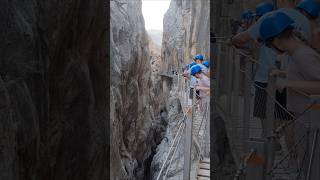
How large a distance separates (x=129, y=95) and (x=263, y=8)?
7.50 metres

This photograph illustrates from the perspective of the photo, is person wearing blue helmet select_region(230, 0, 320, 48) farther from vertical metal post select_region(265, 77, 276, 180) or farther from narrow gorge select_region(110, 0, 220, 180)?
narrow gorge select_region(110, 0, 220, 180)

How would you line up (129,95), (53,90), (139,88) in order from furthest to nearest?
(139,88)
(129,95)
(53,90)

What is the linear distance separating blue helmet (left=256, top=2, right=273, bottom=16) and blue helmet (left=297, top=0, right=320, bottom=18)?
173mm

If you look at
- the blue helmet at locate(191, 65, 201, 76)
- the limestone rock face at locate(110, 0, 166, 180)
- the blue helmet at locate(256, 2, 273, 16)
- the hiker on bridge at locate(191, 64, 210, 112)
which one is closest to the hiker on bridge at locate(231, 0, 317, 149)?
the blue helmet at locate(256, 2, 273, 16)

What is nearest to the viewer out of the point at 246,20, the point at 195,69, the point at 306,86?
the point at 306,86

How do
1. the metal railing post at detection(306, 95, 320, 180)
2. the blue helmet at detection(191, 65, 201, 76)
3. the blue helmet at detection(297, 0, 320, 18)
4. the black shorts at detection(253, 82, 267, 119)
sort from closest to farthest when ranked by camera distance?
the metal railing post at detection(306, 95, 320, 180) < the blue helmet at detection(297, 0, 320, 18) < the black shorts at detection(253, 82, 267, 119) < the blue helmet at detection(191, 65, 201, 76)

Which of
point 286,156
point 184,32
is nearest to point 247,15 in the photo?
point 286,156

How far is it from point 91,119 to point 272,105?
47.3 inches

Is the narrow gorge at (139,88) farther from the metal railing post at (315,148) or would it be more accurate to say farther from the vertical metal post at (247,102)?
the metal railing post at (315,148)

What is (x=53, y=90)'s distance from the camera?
8.04 feet

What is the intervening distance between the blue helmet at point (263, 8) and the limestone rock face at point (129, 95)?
4591 mm

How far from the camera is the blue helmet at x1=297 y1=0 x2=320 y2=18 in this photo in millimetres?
2055

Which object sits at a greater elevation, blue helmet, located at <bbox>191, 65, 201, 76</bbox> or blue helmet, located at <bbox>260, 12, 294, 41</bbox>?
blue helmet, located at <bbox>260, 12, 294, 41</bbox>

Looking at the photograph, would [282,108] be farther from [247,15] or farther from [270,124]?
[247,15]
